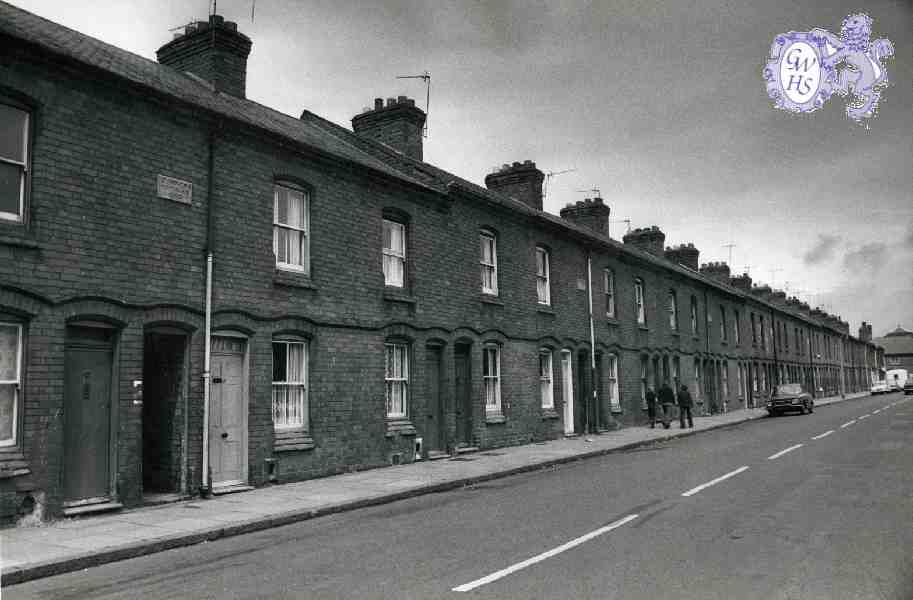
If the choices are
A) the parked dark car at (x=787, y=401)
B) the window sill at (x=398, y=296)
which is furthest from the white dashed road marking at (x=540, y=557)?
the parked dark car at (x=787, y=401)

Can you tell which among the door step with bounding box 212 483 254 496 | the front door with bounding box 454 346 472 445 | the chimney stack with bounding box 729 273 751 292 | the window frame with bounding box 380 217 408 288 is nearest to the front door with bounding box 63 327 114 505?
the door step with bounding box 212 483 254 496

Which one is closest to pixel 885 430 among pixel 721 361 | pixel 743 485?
pixel 743 485

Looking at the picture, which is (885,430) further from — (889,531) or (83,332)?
(83,332)

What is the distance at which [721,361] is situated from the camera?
128 feet

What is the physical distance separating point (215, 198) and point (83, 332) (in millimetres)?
3218

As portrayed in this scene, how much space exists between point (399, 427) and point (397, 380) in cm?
107

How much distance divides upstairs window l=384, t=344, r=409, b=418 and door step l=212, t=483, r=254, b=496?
429 centimetres

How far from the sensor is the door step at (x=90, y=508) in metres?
9.93

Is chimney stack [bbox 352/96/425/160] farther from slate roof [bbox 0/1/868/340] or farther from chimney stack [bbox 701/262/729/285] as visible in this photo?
chimney stack [bbox 701/262/729/285]

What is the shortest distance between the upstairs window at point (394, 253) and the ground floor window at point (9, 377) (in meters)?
7.91

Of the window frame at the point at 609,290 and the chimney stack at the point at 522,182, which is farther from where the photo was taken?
the window frame at the point at 609,290

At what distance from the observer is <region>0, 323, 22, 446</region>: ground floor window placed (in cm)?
965

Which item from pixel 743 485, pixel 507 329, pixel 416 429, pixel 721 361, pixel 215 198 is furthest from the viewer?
pixel 721 361

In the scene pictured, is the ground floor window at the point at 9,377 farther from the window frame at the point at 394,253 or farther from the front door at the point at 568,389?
the front door at the point at 568,389
